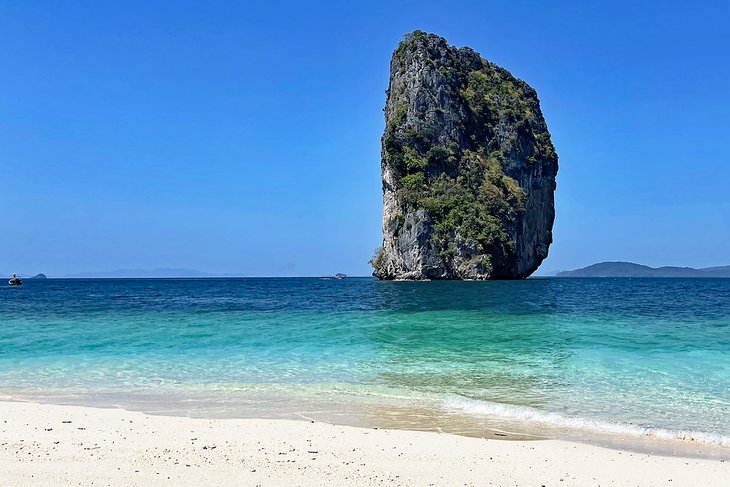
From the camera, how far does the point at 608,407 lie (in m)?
9.80

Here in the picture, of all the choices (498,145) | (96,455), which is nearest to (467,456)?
(96,455)

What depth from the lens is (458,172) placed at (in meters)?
95.9

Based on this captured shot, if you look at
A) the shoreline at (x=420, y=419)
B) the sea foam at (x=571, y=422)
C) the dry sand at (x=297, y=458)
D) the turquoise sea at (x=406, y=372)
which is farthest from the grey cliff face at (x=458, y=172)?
the dry sand at (x=297, y=458)

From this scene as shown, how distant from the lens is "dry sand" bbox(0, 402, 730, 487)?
6055 mm

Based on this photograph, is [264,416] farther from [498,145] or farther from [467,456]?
[498,145]

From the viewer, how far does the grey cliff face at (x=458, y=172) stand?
3519 inches

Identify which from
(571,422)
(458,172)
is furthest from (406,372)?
(458,172)

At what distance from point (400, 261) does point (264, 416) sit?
8216 cm

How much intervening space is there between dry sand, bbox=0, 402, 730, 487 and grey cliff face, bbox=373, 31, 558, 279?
8054 cm

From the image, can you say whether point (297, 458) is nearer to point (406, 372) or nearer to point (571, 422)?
point (571, 422)

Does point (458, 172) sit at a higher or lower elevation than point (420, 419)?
higher

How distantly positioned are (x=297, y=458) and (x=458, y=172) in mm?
91915

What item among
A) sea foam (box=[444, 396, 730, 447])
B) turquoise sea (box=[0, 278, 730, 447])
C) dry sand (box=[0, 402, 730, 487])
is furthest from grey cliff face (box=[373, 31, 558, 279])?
dry sand (box=[0, 402, 730, 487])

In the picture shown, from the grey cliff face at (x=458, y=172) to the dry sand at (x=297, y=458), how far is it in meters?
80.5
